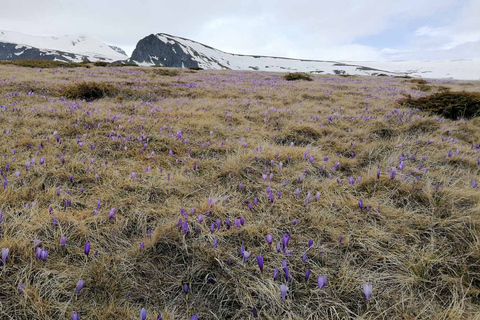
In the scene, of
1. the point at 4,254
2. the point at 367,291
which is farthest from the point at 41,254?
the point at 367,291

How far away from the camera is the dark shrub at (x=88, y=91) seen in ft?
27.4

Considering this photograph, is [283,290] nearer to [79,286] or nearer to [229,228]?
[229,228]

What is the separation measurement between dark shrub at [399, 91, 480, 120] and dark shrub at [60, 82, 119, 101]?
11.1m

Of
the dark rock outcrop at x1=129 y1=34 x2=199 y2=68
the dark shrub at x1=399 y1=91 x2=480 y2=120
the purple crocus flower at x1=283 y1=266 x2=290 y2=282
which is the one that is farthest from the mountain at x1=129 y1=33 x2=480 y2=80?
the purple crocus flower at x1=283 y1=266 x2=290 y2=282

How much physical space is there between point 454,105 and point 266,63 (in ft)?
479

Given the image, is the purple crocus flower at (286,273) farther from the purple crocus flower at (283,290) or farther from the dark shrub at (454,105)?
the dark shrub at (454,105)

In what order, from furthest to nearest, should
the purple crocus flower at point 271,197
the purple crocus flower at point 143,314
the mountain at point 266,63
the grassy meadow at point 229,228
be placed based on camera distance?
the mountain at point 266,63 → the purple crocus flower at point 271,197 → the grassy meadow at point 229,228 → the purple crocus flower at point 143,314

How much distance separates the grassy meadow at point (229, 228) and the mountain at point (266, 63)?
127 meters

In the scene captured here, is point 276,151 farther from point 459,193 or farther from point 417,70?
point 417,70

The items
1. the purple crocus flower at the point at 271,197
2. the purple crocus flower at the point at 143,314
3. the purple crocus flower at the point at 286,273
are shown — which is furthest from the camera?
the purple crocus flower at the point at 271,197

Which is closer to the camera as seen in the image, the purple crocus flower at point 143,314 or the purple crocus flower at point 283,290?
the purple crocus flower at point 143,314

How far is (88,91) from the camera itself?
8664 millimetres

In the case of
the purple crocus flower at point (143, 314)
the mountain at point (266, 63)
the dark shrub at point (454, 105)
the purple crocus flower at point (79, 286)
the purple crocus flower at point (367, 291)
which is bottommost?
the purple crocus flower at point (143, 314)

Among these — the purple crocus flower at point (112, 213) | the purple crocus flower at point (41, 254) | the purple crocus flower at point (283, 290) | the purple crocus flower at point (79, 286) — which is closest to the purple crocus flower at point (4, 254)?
the purple crocus flower at point (41, 254)
